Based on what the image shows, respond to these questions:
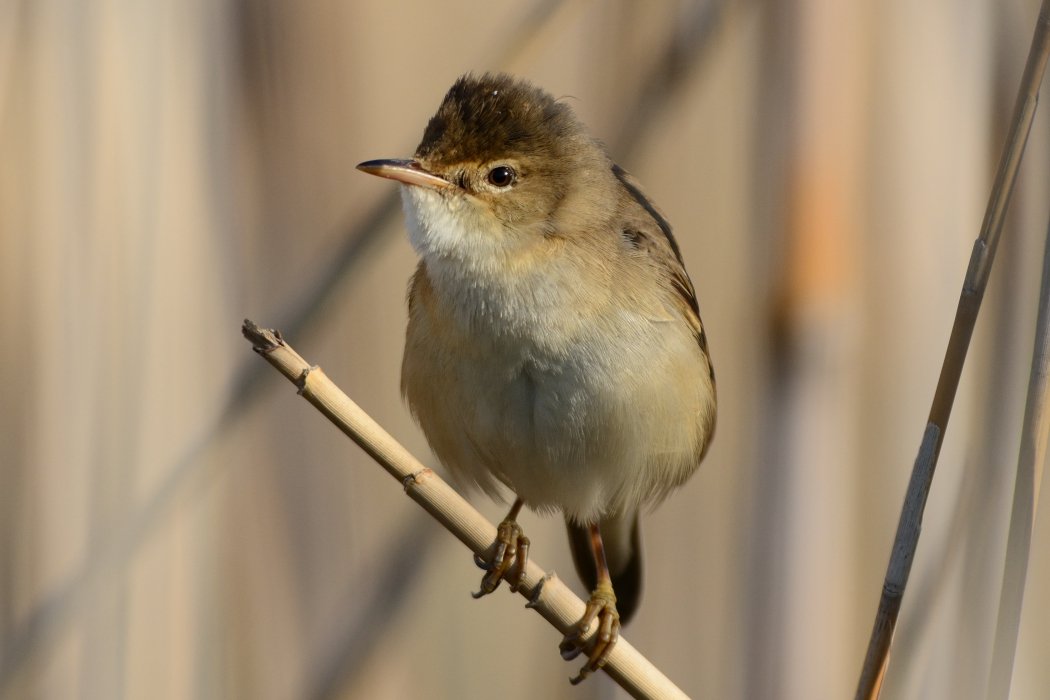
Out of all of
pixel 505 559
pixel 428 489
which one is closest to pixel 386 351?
pixel 505 559

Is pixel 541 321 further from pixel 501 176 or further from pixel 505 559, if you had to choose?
pixel 505 559

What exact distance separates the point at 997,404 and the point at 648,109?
1.06 m

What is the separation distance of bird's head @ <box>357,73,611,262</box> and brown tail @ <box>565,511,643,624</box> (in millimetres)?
904

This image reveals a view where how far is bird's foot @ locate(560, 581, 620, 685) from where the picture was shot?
6.40 feet

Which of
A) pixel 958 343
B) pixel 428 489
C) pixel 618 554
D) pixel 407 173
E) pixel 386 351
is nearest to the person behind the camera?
pixel 958 343

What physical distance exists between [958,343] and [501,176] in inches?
36.7

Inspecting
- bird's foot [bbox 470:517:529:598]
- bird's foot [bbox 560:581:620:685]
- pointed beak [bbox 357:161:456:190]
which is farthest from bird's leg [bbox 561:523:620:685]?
pointed beak [bbox 357:161:456:190]

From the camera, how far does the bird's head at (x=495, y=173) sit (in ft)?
5.83

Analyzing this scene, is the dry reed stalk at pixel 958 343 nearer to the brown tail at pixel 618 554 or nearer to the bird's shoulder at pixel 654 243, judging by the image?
the bird's shoulder at pixel 654 243

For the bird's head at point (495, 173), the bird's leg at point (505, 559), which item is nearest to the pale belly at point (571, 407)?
the bird's leg at point (505, 559)

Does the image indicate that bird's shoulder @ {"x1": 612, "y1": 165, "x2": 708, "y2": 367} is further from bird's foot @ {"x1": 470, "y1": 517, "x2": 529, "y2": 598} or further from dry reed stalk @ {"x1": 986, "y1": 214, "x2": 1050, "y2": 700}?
dry reed stalk @ {"x1": 986, "y1": 214, "x2": 1050, "y2": 700}

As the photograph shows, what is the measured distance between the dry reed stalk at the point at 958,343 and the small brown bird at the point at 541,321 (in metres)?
0.60

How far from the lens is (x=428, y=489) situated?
57.0 inches

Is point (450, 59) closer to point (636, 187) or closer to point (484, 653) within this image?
point (636, 187)
